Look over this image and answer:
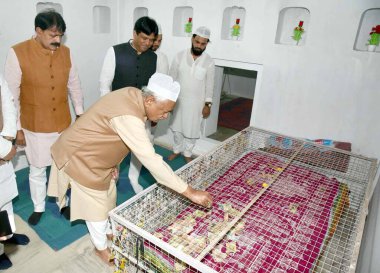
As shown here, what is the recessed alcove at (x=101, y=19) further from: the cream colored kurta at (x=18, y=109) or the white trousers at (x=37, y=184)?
the white trousers at (x=37, y=184)

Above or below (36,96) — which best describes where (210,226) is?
below

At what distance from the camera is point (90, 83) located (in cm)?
493

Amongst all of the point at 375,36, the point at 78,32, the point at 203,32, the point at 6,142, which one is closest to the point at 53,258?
the point at 6,142

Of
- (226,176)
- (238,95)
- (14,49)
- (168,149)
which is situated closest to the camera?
(14,49)

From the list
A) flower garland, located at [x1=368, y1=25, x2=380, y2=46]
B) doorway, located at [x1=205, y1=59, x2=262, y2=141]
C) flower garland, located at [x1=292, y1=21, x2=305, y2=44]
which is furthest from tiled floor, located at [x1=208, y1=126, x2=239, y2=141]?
flower garland, located at [x1=368, y1=25, x2=380, y2=46]

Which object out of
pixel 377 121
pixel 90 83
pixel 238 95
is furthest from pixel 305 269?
pixel 238 95

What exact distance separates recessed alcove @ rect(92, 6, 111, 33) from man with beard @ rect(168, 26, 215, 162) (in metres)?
1.65

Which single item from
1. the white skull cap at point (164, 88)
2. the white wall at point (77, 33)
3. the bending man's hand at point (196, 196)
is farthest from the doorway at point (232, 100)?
the bending man's hand at point (196, 196)

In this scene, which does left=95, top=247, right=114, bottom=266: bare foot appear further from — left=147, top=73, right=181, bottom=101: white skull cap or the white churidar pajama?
left=147, top=73, right=181, bottom=101: white skull cap

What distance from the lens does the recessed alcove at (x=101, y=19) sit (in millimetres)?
4879

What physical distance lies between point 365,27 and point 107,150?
11.2ft

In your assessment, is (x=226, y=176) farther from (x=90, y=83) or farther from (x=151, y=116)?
(x=90, y=83)

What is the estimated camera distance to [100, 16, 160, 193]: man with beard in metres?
3.07

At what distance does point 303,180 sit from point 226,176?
2.64 feet
